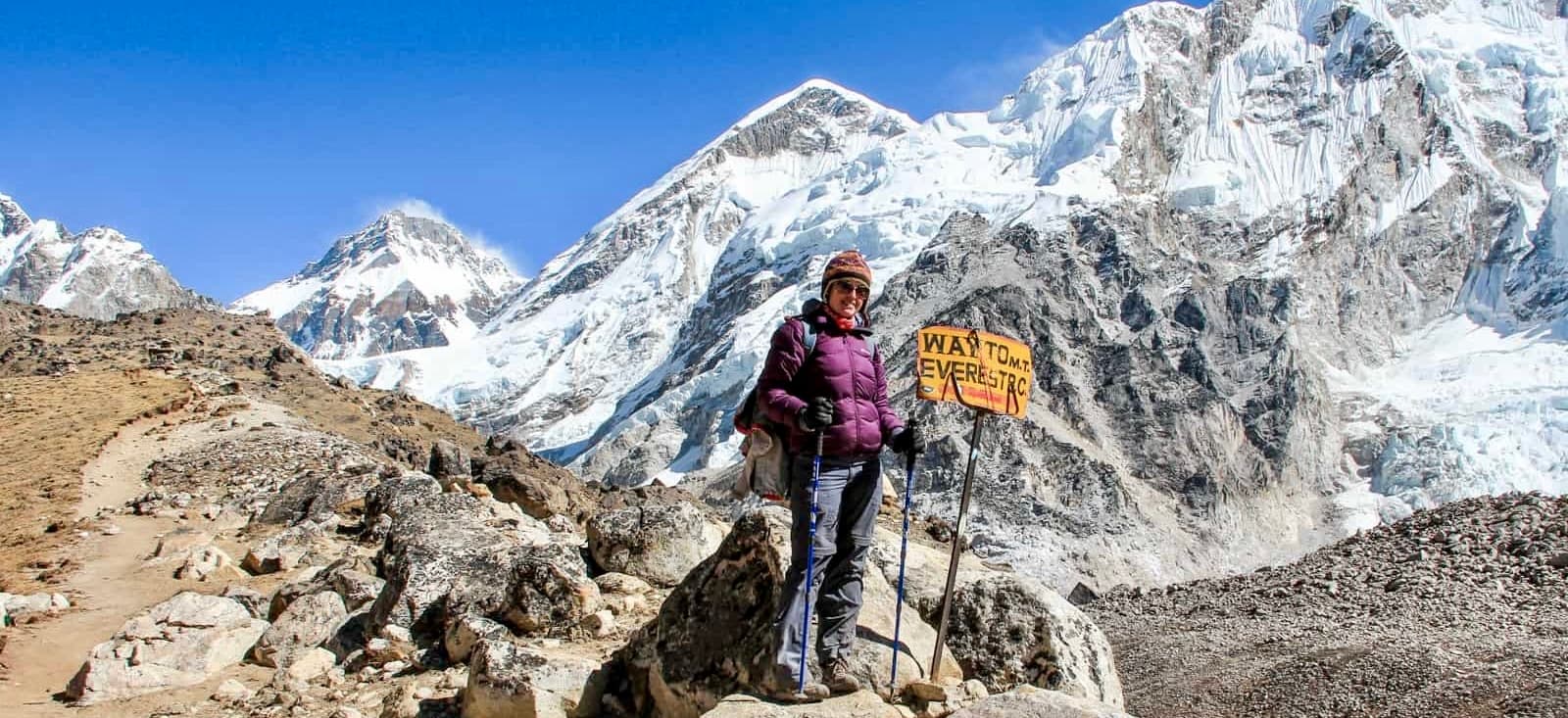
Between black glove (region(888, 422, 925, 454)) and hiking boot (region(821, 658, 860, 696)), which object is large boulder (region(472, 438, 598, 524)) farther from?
hiking boot (region(821, 658, 860, 696))

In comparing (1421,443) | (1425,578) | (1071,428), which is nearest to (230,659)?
(1425,578)

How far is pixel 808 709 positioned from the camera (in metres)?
5.89

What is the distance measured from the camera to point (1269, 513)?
A: 111 m

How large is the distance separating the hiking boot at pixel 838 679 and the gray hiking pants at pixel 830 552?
0.06 metres

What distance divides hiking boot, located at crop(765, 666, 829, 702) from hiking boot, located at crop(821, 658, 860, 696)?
9cm

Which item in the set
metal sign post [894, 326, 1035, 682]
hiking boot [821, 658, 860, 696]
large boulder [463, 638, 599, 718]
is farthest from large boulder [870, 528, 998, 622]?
large boulder [463, 638, 599, 718]

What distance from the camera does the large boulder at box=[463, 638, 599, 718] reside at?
6.99 m

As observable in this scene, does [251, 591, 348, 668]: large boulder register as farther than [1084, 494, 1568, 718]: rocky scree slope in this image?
Yes

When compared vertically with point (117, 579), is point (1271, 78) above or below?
above

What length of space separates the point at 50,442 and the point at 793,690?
26.0m

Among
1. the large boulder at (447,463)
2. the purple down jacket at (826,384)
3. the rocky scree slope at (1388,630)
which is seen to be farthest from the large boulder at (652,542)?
the large boulder at (447,463)

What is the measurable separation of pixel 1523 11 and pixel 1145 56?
174 ft

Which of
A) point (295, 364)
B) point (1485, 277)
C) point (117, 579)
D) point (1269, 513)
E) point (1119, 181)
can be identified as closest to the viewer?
point (117, 579)

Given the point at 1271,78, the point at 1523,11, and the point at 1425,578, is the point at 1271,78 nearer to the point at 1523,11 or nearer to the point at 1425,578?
the point at 1523,11
